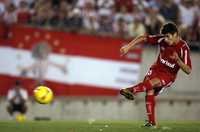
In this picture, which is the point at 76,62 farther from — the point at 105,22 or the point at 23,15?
the point at 23,15

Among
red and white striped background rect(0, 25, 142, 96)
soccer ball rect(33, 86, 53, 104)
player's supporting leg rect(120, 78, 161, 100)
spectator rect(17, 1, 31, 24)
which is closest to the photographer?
player's supporting leg rect(120, 78, 161, 100)

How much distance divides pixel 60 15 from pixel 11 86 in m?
2.78

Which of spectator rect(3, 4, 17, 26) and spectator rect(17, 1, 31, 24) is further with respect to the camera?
spectator rect(17, 1, 31, 24)

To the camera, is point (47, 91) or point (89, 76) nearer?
point (47, 91)

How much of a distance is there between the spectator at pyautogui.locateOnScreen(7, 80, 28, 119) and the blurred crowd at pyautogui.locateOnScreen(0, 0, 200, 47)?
2.14 m

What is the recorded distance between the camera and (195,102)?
1118 inches

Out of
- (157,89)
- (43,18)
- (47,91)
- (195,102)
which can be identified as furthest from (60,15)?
(157,89)

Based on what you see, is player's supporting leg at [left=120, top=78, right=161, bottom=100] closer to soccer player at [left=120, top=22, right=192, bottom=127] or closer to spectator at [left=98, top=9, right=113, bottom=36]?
soccer player at [left=120, top=22, right=192, bottom=127]

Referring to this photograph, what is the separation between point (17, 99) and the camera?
27.7 meters

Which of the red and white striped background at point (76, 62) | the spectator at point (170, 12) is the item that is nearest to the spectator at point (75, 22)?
the red and white striped background at point (76, 62)

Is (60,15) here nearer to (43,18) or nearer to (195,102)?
(43,18)

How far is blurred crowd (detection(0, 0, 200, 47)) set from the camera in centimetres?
2745

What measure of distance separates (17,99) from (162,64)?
1053cm

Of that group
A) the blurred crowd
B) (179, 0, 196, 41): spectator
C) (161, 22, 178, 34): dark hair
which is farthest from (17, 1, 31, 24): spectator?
(161, 22, 178, 34): dark hair
